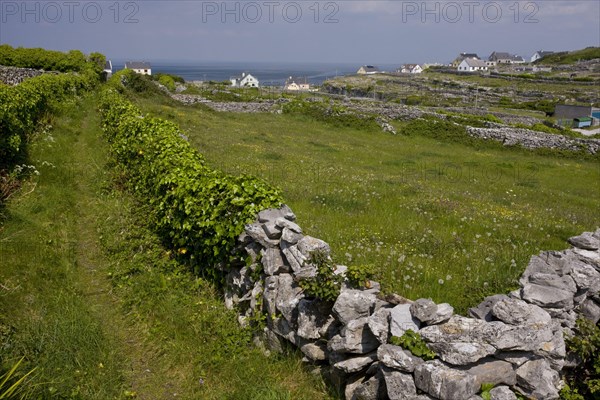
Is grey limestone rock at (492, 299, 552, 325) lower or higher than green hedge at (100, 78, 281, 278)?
lower

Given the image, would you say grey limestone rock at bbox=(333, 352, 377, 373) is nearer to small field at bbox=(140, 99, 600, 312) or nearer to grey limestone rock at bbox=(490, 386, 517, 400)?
grey limestone rock at bbox=(490, 386, 517, 400)

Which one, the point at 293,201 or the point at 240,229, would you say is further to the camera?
the point at 293,201

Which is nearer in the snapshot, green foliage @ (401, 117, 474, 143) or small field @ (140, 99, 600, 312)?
small field @ (140, 99, 600, 312)

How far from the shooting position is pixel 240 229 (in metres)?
7.59

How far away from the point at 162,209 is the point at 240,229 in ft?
10.4

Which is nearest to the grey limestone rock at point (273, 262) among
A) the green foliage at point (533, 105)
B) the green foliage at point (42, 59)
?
the green foliage at point (42, 59)

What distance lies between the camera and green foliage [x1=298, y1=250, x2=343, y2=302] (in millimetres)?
5723

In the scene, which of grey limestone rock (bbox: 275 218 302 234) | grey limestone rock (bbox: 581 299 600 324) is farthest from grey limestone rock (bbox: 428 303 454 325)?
grey limestone rock (bbox: 275 218 302 234)

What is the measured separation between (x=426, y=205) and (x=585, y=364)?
26.7 ft

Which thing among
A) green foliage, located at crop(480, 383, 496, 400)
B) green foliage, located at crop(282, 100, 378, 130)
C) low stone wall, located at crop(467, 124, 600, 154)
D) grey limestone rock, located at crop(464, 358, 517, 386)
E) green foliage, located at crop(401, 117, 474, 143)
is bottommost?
green foliage, located at crop(480, 383, 496, 400)

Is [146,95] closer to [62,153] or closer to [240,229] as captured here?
[62,153]

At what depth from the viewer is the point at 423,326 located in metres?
5.02

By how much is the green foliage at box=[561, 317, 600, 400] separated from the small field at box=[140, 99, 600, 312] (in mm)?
1615

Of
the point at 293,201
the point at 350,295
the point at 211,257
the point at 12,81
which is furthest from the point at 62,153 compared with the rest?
the point at 12,81
